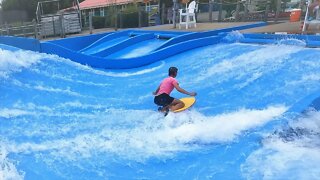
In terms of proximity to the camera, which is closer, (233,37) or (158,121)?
(158,121)

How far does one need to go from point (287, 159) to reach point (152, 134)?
2088 mm

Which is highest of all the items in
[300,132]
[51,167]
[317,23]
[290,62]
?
[317,23]

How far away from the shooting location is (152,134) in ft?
19.0

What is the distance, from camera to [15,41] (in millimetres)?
11711

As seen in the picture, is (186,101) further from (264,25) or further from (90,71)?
(264,25)

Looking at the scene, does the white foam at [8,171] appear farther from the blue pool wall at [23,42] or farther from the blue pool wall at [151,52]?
the blue pool wall at [23,42]

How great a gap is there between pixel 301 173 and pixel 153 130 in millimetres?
2434

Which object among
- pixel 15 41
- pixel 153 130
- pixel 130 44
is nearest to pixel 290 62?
pixel 153 130

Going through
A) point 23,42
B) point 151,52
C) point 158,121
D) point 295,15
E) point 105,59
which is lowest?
point 158,121

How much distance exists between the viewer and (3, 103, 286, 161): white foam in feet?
17.5

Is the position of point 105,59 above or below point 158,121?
above

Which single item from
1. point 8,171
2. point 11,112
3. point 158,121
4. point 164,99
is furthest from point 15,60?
point 8,171

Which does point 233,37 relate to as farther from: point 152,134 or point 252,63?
point 152,134

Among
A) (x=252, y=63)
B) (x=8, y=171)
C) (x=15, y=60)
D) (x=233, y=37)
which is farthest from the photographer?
(x=233, y=37)
